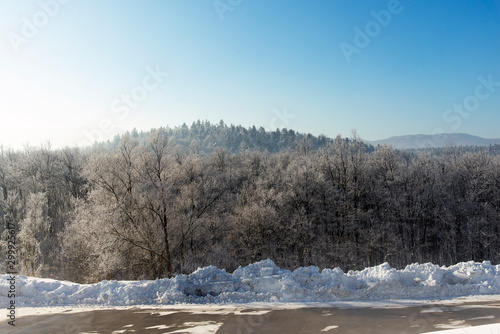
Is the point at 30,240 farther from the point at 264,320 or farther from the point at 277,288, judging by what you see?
the point at 264,320

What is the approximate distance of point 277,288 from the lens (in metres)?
9.70

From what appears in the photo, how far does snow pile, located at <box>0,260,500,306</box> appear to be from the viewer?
30.7 feet

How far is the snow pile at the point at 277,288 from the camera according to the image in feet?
30.7

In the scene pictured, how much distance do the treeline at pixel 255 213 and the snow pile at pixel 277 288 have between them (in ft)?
25.1

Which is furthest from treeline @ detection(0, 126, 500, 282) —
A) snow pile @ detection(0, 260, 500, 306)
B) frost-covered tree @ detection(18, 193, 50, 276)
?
snow pile @ detection(0, 260, 500, 306)

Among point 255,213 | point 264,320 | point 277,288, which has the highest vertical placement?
point 255,213

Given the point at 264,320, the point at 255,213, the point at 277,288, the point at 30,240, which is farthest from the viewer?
the point at 255,213

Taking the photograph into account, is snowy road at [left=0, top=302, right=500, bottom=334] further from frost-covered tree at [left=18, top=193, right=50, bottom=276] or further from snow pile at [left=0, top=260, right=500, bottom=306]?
frost-covered tree at [left=18, top=193, right=50, bottom=276]

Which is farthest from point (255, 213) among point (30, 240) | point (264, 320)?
point (264, 320)

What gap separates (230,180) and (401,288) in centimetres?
2798

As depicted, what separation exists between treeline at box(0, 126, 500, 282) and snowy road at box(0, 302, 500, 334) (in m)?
9.51

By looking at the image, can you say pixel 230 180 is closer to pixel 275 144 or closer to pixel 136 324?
pixel 136 324

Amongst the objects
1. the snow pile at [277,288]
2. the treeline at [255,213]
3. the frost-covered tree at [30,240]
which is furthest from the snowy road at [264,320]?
the frost-covered tree at [30,240]

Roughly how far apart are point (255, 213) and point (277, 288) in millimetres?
18634
